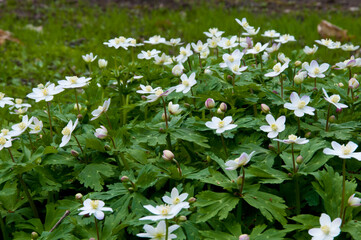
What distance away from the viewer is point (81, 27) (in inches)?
251

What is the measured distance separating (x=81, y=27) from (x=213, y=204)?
537 centimetres

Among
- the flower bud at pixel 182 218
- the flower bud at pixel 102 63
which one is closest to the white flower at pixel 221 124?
the flower bud at pixel 182 218

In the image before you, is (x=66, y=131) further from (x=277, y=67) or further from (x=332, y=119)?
(x=332, y=119)

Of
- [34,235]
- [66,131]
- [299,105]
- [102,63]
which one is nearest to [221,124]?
[299,105]

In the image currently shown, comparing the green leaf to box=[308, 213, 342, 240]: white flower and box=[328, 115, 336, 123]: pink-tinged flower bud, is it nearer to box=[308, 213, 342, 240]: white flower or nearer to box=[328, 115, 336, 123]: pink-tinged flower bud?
box=[308, 213, 342, 240]: white flower

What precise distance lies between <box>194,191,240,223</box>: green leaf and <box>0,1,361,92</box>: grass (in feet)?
10.1

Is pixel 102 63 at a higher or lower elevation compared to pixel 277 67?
lower

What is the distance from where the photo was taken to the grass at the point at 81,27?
200 inches

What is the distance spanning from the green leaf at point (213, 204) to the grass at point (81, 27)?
307 cm

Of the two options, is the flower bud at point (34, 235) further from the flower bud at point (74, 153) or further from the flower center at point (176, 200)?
the flower center at point (176, 200)

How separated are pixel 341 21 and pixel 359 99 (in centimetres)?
441

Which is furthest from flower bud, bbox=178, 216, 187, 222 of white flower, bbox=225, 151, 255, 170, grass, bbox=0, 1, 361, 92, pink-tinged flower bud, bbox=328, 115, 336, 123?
grass, bbox=0, 1, 361, 92

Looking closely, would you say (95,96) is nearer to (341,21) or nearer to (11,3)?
(341,21)

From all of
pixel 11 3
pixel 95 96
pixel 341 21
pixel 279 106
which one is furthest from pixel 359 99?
pixel 11 3
